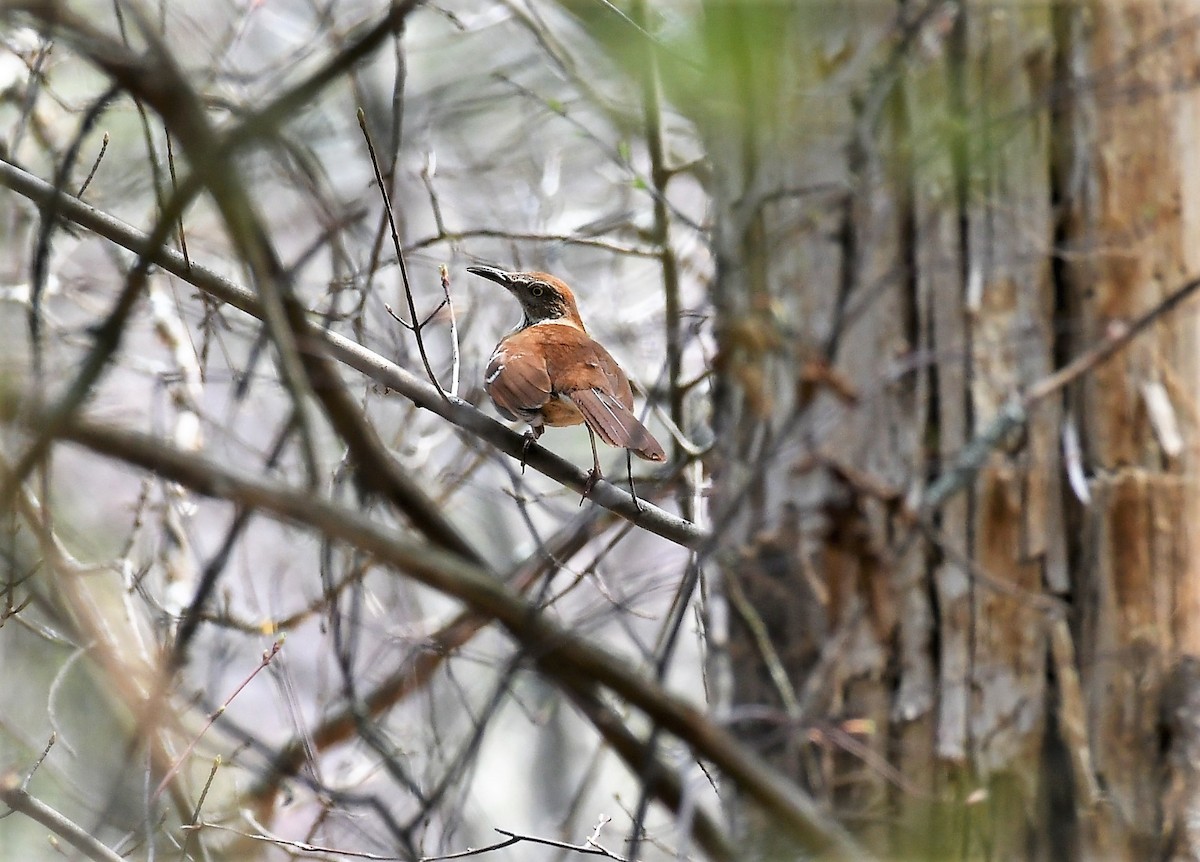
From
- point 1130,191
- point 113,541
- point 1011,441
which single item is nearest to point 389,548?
point 1011,441

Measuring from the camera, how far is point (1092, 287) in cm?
262

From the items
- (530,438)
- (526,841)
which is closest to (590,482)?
(530,438)

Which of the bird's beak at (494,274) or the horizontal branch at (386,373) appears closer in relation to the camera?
the horizontal branch at (386,373)

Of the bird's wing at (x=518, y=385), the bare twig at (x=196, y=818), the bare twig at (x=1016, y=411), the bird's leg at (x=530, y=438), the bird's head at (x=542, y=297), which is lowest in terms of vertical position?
the bare twig at (x=196, y=818)

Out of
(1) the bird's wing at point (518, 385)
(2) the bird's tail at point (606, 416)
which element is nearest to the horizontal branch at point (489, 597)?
(2) the bird's tail at point (606, 416)

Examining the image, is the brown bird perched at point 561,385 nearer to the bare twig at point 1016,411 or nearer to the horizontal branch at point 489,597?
the bare twig at point 1016,411

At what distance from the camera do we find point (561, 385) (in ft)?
14.6

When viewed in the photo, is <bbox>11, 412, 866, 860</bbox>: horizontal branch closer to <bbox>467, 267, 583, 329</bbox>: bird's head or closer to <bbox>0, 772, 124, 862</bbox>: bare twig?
<bbox>0, 772, 124, 862</bbox>: bare twig

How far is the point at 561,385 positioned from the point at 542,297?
1.32 meters

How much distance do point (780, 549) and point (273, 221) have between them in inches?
256

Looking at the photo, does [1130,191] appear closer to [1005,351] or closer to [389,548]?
[1005,351]

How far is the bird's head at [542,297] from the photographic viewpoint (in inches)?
220

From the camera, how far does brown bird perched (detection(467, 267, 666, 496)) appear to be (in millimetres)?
4316

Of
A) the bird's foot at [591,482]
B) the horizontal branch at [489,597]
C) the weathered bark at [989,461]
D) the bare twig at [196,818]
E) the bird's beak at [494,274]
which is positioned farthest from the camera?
the bird's beak at [494,274]
